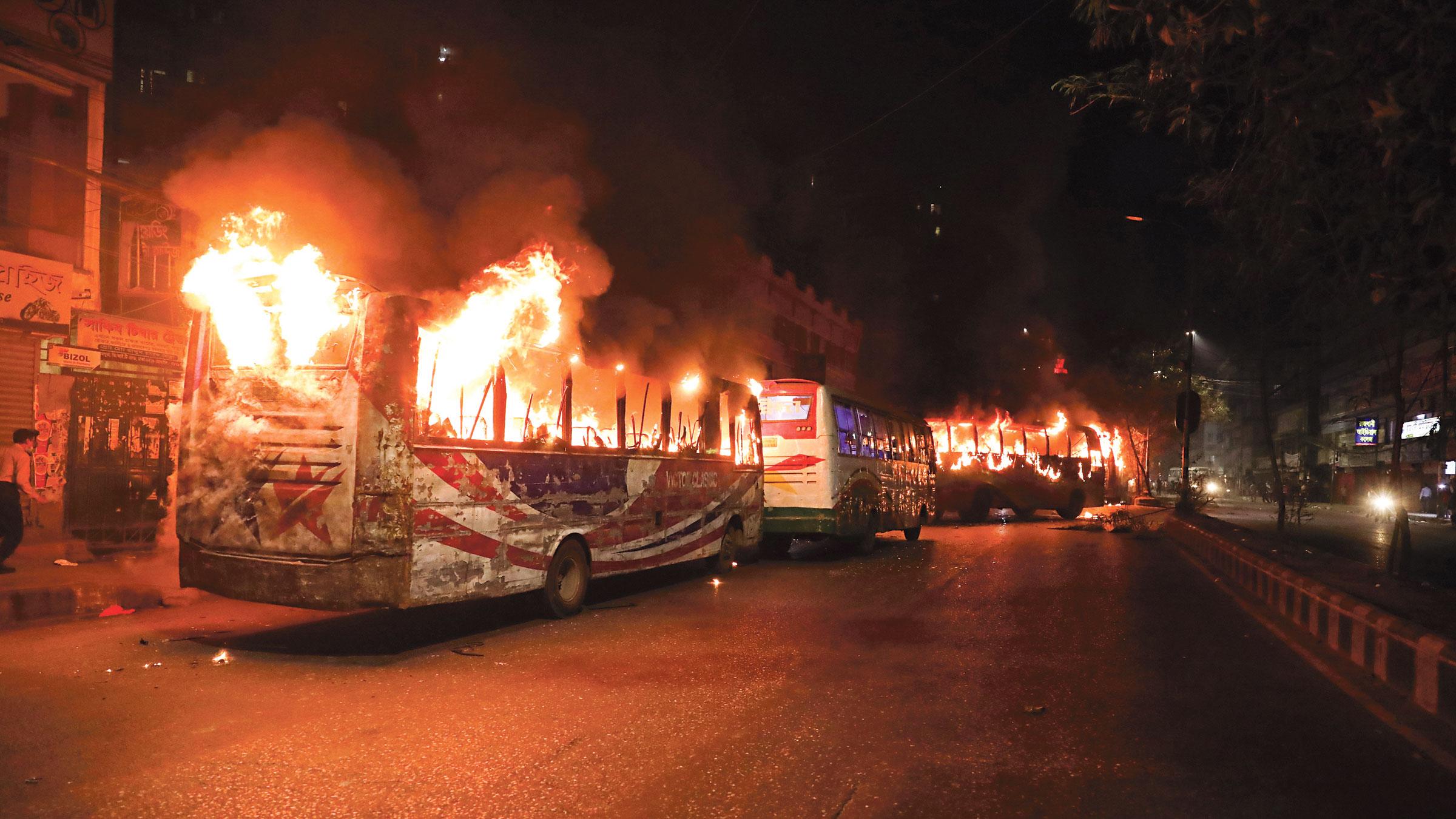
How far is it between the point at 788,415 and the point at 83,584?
959 cm

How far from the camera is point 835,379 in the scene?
4025 cm

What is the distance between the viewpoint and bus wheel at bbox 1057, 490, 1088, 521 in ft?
98.5

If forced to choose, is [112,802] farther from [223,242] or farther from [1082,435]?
[1082,435]

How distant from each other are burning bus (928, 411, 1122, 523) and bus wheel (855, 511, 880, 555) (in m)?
8.00

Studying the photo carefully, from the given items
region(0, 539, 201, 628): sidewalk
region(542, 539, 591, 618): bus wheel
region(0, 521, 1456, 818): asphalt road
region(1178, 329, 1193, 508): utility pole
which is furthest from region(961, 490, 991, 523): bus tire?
region(0, 539, 201, 628): sidewalk

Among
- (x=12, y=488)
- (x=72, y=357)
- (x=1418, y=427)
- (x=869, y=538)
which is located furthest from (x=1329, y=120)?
(x=1418, y=427)

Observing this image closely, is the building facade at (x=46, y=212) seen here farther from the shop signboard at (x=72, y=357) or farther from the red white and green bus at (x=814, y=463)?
the red white and green bus at (x=814, y=463)

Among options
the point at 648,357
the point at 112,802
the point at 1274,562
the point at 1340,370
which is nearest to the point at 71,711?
the point at 112,802

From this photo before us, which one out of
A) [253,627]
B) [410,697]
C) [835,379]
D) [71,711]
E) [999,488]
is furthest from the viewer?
[835,379]

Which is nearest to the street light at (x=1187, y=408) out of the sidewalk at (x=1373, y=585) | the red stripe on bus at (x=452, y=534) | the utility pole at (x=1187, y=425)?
the utility pole at (x=1187, y=425)

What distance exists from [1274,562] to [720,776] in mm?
9105

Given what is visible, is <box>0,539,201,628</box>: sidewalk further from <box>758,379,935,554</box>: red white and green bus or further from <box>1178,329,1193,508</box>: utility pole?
<box>1178,329,1193,508</box>: utility pole

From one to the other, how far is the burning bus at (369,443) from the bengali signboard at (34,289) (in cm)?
740

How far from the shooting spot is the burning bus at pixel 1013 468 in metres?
25.8
